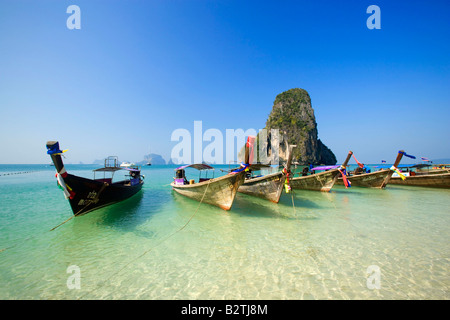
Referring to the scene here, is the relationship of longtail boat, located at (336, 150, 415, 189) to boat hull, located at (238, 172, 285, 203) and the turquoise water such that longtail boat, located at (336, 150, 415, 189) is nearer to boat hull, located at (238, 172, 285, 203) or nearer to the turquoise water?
the turquoise water

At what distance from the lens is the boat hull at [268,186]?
11.0m

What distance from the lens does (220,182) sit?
9352mm

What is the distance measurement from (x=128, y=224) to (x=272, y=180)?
8.68 m

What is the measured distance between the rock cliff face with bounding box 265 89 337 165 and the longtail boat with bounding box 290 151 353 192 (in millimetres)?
60407

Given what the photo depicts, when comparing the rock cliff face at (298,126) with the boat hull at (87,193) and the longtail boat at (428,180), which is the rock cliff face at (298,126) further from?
the boat hull at (87,193)

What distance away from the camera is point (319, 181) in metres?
15.9

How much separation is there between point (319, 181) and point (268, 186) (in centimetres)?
740

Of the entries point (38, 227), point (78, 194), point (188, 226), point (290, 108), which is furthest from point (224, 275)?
point (290, 108)

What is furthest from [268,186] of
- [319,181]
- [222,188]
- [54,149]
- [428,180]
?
[428,180]

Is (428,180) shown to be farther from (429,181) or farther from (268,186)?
(268,186)

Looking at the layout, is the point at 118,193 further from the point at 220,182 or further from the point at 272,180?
the point at 272,180

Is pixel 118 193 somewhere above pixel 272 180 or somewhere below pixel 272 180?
below

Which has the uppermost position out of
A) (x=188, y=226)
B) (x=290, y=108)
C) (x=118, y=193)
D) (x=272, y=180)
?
(x=290, y=108)
